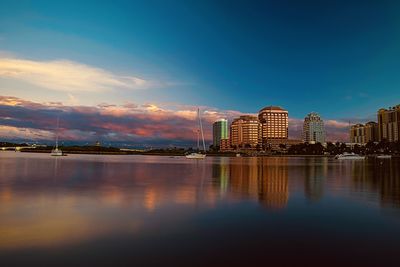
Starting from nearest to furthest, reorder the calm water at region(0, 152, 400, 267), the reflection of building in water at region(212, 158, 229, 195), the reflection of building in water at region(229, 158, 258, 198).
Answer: the calm water at region(0, 152, 400, 267)
the reflection of building in water at region(229, 158, 258, 198)
the reflection of building in water at region(212, 158, 229, 195)

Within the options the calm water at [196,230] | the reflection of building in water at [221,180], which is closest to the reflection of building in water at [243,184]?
the reflection of building in water at [221,180]

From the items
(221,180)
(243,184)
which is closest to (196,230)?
(243,184)

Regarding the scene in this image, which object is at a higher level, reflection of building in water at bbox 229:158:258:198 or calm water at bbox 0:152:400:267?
reflection of building in water at bbox 229:158:258:198

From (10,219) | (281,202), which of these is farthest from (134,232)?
(281,202)

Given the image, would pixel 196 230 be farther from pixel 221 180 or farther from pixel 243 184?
pixel 221 180

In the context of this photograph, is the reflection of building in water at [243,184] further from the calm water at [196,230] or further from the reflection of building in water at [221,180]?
the calm water at [196,230]

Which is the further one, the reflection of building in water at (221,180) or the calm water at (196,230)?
the reflection of building in water at (221,180)

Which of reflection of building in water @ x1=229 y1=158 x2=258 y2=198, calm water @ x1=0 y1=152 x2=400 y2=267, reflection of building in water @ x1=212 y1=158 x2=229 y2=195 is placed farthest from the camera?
reflection of building in water @ x1=212 y1=158 x2=229 y2=195

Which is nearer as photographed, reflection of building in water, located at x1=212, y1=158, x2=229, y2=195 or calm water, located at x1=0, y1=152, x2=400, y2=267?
calm water, located at x1=0, y1=152, x2=400, y2=267

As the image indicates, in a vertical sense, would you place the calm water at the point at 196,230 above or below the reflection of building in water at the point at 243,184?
below

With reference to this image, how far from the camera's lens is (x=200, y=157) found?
466 feet

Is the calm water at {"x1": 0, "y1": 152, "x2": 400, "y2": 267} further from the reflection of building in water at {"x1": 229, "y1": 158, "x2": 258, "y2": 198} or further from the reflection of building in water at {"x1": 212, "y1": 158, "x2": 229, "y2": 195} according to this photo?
the reflection of building in water at {"x1": 212, "y1": 158, "x2": 229, "y2": 195}

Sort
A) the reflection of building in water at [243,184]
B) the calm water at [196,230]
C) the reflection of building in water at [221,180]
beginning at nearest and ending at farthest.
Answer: the calm water at [196,230], the reflection of building in water at [243,184], the reflection of building in water at [221,180]

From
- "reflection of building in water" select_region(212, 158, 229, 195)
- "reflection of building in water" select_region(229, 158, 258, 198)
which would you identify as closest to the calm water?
"reflection of building in water" select_region(229, 158, 258, 198)
